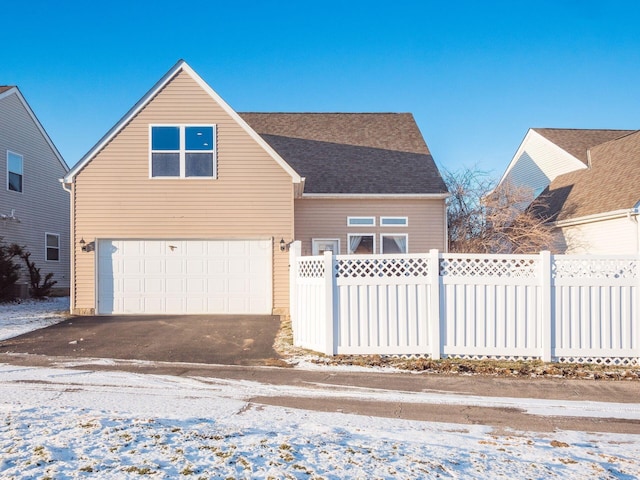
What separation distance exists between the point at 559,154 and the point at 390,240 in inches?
423

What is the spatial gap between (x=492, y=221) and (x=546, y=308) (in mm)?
11432

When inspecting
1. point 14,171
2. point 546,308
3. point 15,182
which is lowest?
point 546,308

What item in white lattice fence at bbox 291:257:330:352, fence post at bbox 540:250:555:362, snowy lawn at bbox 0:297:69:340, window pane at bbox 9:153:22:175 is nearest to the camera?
fence post at bbox 540:250:555:362

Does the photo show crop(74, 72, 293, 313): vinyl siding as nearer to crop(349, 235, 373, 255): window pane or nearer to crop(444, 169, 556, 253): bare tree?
crop(349, 235, 373, 255): window pane

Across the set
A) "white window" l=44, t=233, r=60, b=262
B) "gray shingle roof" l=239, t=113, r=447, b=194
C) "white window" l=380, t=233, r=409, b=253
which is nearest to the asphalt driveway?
"white window" l=380, t=233, r=409, b=253

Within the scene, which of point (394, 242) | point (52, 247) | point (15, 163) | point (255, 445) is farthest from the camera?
point (52, 247)

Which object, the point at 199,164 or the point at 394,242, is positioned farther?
the point at 394,242

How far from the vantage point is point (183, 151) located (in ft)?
46.8

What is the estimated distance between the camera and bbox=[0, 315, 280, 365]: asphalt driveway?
9.05 m

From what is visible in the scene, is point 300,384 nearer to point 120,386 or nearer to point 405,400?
A: point 405,400

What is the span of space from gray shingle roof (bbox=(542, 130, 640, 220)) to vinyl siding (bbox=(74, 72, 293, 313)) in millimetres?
10847

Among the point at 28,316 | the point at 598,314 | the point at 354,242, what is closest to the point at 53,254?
the point at 28,316

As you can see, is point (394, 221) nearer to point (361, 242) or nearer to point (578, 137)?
point (361, 242)

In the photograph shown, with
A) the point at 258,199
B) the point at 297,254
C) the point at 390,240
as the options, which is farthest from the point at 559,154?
the point at 297,254
